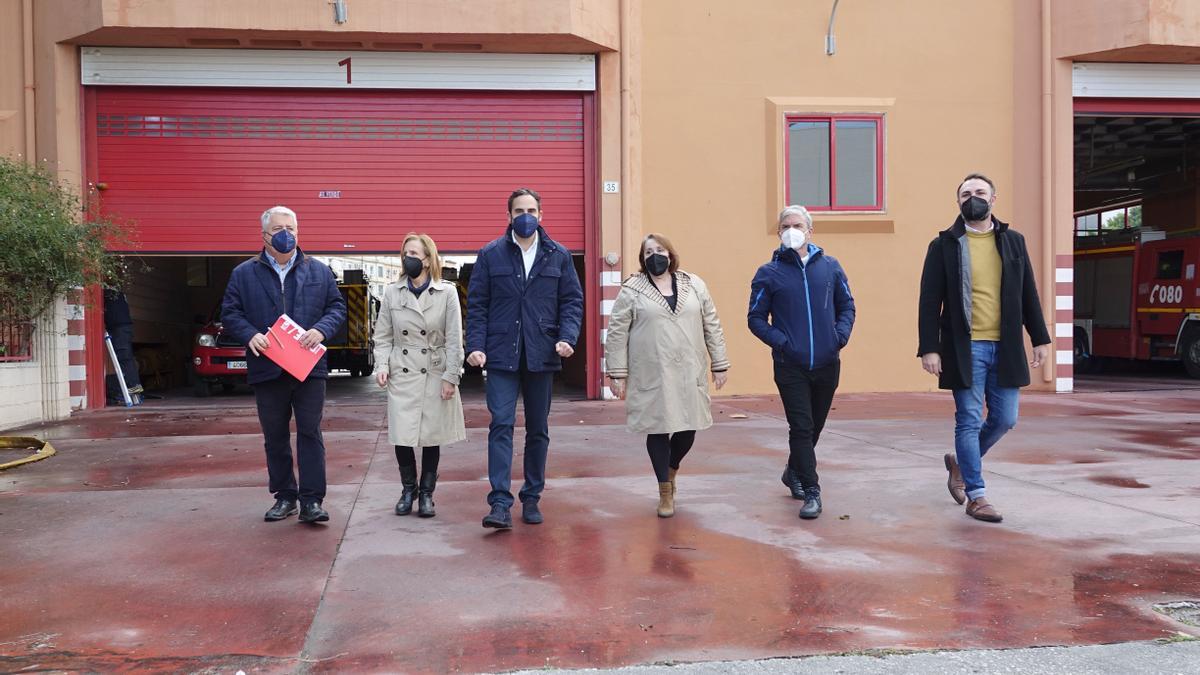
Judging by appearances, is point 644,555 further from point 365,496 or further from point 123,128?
point 123,128

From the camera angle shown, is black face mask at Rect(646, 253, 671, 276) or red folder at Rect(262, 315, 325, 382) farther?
black face mask at Rect(646, 253, 671, 276)

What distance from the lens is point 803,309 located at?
18.1ft

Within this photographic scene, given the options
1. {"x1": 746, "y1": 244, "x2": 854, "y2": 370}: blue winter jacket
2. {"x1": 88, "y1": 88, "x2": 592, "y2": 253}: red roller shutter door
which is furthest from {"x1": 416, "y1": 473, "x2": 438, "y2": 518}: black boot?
{"x1": 88, "y1": 88, "x2": 592, "y2": 253}: red roller shutter door

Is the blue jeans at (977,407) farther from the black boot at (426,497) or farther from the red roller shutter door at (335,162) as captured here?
the red roller shutter door at (335,162)

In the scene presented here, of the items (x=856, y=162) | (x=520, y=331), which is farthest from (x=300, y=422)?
(x=856, y=162)

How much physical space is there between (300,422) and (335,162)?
26.6 feet

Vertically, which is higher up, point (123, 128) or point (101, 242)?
point (123, 128)

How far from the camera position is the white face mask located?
17.9ft

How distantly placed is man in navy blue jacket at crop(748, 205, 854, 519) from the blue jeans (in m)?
0.71

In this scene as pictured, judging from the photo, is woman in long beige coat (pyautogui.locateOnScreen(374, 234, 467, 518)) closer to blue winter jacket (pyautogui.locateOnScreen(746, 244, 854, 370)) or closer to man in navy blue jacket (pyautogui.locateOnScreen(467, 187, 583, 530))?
man in navy blue jacket (pyautogui.locateOnScreen(467, 187, 583, 530))

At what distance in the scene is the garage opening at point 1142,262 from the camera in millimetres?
17594

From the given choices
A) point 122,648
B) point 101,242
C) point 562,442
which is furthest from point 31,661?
point 101,242

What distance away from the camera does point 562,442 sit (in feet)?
28.8

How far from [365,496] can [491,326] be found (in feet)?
5.53
